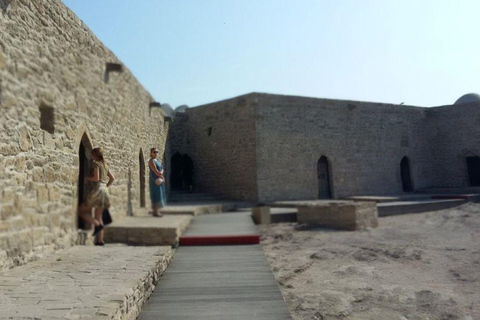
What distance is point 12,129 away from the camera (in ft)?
12.6

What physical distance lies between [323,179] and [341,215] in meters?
6.21

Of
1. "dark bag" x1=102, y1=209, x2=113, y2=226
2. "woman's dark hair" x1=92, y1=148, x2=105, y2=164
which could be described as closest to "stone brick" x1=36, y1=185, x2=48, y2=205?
"woman's dark hair" x1=92, y1=148, x2=105, y2=164

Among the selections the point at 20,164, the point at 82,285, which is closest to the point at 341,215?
the point at 82,285

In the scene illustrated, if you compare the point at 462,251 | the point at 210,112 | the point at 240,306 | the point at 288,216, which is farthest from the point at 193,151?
the point at 240,306

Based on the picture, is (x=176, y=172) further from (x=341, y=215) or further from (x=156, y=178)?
(x=341, y=215)

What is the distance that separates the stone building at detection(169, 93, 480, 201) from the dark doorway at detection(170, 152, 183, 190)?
32 centimetres

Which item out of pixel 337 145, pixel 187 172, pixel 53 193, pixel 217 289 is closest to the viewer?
pixel 217 289

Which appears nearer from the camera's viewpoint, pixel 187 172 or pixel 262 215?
pixel 262 215

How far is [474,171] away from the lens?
17.7 m

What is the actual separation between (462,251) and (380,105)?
11.7m

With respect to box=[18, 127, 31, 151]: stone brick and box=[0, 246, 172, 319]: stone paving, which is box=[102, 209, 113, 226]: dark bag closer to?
box=[0, 246, 172, 319]: stone paving

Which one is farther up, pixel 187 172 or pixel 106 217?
pixel 187 172

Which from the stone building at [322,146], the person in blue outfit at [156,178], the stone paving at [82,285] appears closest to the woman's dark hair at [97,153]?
the stone paving at [82,285]

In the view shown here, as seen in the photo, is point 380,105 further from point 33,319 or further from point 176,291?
point 33,319
